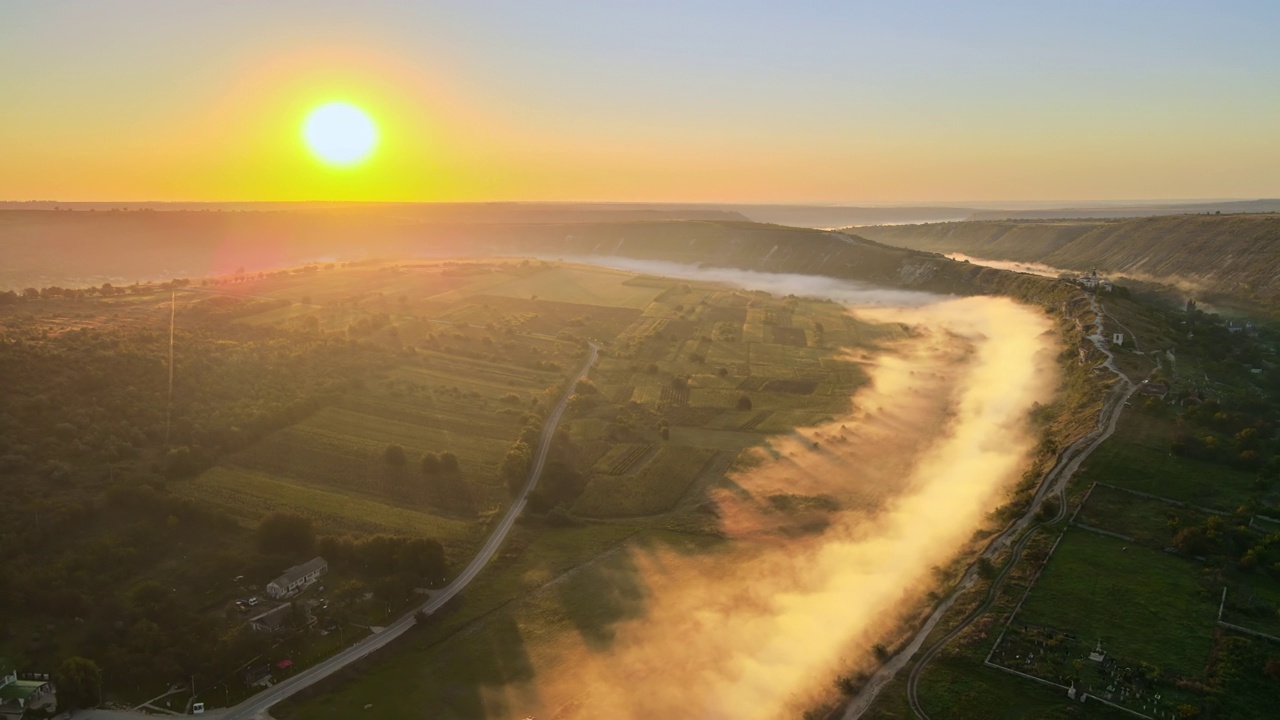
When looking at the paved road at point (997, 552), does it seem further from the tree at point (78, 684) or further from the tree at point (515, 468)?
the tree at point (78, 684)

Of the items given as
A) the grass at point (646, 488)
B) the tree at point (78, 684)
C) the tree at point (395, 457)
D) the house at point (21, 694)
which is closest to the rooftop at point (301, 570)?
the tree at point (78, 684)

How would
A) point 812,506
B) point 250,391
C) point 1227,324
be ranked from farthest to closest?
point 1227,324 → point 250,391 → point 812,506

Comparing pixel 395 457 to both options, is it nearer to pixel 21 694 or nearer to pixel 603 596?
pixel 603 596

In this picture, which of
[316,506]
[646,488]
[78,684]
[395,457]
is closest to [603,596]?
→ [646,488]

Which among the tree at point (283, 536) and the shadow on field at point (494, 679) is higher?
the tree at point (283, 536)

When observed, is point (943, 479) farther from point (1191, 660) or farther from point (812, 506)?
point (1191, 660)

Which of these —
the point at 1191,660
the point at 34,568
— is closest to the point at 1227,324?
the point at 1191,660

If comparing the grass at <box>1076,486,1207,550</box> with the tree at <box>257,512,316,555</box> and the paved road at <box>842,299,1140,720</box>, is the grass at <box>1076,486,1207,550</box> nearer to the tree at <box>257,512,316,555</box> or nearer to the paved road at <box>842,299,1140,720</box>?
the paved road at <box>842,299,1140,720</box>
